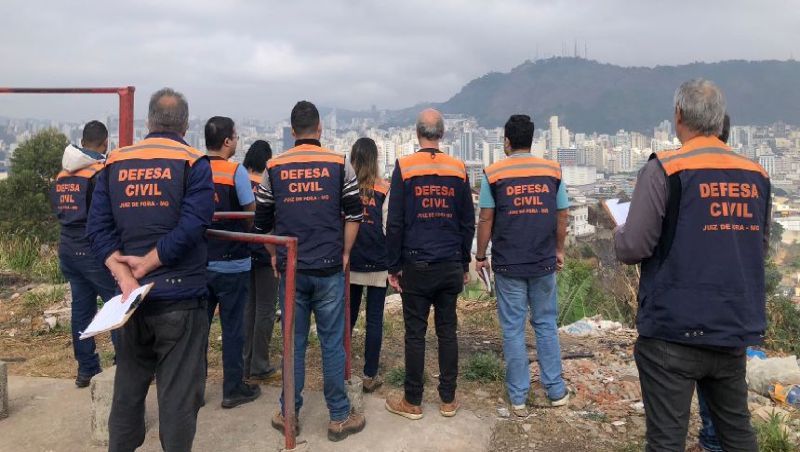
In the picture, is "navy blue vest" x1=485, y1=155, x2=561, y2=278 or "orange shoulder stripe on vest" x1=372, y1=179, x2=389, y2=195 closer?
"navy blue vest" x1=485, y1=155, x2=561, y2=278

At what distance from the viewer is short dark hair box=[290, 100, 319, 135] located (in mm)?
3557

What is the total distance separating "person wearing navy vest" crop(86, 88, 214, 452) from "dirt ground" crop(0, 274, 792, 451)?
175 cm

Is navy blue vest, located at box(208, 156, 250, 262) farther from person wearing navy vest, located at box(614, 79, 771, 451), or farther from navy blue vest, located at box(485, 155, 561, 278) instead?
person wearing navy vest, located at box(614, 79, 771, 451)

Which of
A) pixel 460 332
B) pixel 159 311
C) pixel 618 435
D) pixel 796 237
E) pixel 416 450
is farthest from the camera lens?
pixel 796 237

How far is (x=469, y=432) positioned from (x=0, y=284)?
27.9ft

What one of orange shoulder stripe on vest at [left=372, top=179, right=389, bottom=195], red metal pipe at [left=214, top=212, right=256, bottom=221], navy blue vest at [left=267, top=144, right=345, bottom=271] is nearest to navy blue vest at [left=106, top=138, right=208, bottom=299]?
navy blue vest at [left=267, top=144, right=345, bottom=271]

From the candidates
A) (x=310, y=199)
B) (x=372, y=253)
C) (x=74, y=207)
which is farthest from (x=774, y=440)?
(x=74, y=207)

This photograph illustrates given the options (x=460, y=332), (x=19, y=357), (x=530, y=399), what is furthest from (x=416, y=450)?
(x=19, y=357)

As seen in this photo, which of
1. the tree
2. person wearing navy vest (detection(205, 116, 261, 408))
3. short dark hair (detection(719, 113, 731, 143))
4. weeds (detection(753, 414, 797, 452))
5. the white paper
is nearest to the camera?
the white paper

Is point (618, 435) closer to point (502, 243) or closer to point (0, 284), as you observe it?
point (502, 243)

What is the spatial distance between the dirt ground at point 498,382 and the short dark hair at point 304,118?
2.08 metres

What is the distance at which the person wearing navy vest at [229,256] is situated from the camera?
3.92 metres

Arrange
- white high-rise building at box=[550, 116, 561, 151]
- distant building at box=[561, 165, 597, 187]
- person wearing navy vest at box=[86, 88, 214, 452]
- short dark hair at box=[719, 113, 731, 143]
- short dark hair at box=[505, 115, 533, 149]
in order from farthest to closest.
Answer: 1. white high-rise building at box=[550, 116, 561, 151]
2. distant building at box=[561, 165, 597, 187]
3. short dark hair at box=[505, 115, 533, 149]
4. short dark hair at box=[719, 113, 731, 143]
5. person wearing navy vest at box=[86, 88, 214, 452]

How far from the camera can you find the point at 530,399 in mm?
4289
